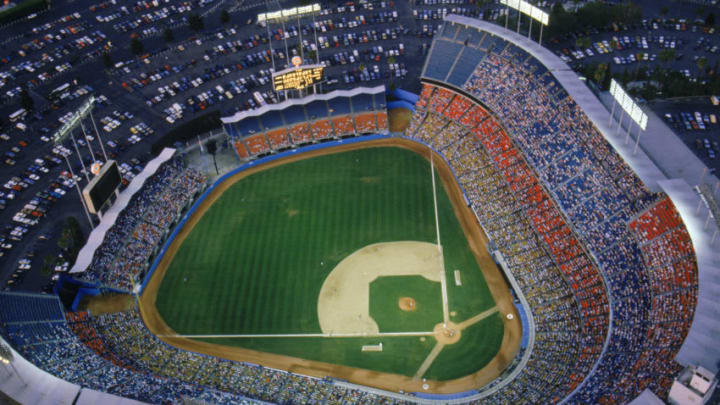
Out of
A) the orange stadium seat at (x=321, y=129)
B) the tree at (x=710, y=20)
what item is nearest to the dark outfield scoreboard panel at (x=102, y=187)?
the orange stadium seat at (x=321, y=129)

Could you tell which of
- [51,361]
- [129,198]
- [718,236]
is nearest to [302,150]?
[129,198]

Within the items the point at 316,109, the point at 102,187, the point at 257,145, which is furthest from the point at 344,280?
the point at 316,109

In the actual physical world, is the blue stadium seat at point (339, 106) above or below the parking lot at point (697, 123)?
above

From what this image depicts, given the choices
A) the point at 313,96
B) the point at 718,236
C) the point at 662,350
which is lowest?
the point at 662,350

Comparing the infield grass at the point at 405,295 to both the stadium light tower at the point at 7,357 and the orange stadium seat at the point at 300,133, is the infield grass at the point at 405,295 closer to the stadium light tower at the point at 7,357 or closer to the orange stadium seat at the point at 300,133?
the orange stadium seat at the point at 300,133

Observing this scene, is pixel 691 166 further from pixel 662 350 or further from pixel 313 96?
pixel 313 96
